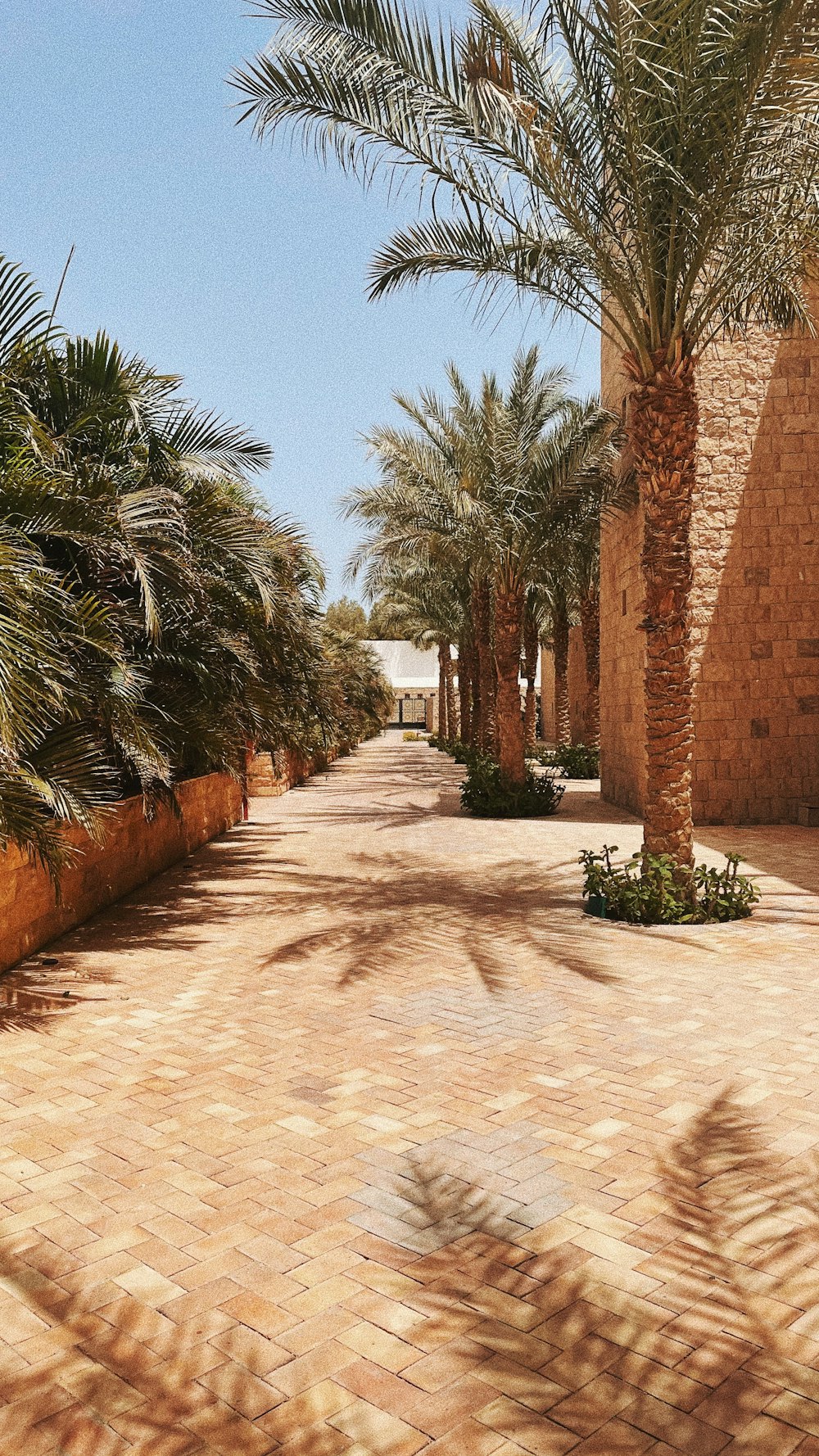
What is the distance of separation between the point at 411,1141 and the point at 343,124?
6.88 meters

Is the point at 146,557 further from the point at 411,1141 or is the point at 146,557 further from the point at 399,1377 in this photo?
the point at 399,1377

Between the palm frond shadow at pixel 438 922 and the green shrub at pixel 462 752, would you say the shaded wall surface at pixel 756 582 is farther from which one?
the green shrub at pixel 462 752

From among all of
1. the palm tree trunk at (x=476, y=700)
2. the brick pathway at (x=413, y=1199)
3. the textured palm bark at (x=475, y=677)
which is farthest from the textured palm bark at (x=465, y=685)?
the brick pathway at (x=413, y=1199)

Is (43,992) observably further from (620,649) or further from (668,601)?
(620,649)

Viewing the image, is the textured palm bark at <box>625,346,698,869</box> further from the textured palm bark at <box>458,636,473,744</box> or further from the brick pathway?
the textured palm bark at <box>458,636,473,744</box>

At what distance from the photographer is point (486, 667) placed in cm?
1998

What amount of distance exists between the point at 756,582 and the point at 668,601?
19.5 ft

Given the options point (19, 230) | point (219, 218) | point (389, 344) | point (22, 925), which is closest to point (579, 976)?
point (22, 925)

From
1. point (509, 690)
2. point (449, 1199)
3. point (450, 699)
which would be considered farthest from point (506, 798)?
point (450, 699)

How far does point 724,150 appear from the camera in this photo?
21.0 ft

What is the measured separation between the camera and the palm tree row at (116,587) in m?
5.49

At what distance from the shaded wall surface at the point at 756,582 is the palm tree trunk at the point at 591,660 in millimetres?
6854

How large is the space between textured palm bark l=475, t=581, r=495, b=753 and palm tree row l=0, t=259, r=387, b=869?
9138mm

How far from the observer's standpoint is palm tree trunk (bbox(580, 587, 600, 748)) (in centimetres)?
2080
